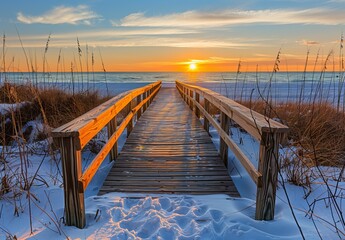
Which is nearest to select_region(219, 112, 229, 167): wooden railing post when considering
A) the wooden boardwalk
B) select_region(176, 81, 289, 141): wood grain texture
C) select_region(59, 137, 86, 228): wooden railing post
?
the wooden boardwalk

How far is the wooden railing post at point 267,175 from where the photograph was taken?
2556mm

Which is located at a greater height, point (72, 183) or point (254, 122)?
point (254, 122)

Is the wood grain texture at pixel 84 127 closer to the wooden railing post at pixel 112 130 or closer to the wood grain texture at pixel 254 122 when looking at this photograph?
the wooden railing post at pixel 112 130

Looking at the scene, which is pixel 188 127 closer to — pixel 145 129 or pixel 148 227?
pixel 145 129

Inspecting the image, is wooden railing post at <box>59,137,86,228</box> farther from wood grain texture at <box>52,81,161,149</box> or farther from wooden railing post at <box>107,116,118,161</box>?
wooden railing post at <box>107,116,118,161</box>

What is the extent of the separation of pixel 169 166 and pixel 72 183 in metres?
2.23

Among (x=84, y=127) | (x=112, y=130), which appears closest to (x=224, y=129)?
(x=112, y=130)

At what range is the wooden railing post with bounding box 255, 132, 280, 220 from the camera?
2.56 metres

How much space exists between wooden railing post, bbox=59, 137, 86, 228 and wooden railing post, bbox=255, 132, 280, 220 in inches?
63.1

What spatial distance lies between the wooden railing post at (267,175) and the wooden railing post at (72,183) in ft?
5.25

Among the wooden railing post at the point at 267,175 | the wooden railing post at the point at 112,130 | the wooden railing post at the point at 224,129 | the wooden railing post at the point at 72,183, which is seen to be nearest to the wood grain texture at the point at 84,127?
the wooden railing post at the point at 72,183

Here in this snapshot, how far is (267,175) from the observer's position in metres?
2.64

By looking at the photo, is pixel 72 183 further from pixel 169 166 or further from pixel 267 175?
pixel 169 166

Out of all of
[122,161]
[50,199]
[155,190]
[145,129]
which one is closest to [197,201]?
[155,190]
